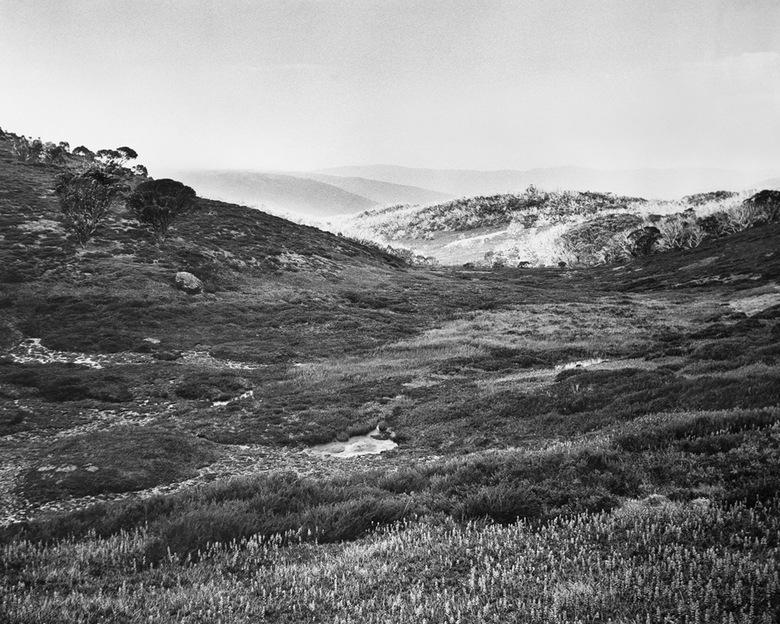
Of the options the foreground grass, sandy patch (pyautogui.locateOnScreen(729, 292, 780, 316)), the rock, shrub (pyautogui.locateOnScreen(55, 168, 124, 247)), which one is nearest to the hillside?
sandy patch (pyautogui.locateOnScreen(729, 292, 780, 316))

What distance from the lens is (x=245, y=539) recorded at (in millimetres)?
7516

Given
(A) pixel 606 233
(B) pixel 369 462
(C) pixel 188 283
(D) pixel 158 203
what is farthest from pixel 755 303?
(A) pixel 606 233

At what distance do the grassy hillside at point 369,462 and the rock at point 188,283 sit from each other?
3.04 ft

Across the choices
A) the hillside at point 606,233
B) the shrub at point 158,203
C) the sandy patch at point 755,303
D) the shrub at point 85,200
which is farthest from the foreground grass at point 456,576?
the hillside at point 606,233

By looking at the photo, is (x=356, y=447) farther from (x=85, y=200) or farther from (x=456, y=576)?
(x=85, y=200)

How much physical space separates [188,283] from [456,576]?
2027 inches

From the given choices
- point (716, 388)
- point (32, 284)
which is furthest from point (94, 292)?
point (716, 388)

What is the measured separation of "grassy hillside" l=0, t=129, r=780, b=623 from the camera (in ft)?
17.3

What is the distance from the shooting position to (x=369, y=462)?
16.3 meters

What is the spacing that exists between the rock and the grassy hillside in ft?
3.04

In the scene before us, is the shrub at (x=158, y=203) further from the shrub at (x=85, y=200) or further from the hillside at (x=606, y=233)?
the hillside at (x=606, y=233)

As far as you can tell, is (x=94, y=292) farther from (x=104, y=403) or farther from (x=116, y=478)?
(x=116, y=478)

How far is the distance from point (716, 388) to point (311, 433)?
46.6 ft

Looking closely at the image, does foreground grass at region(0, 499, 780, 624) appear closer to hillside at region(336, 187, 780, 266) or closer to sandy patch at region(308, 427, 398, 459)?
sandy patch at region(308, 427, 398, 459)
